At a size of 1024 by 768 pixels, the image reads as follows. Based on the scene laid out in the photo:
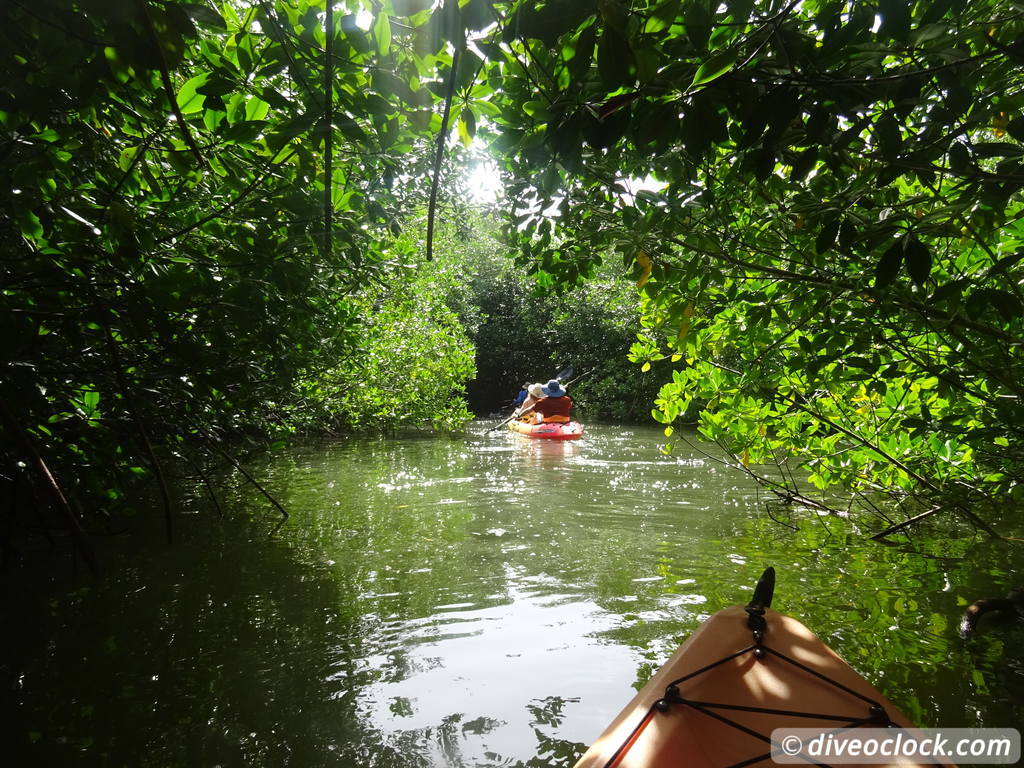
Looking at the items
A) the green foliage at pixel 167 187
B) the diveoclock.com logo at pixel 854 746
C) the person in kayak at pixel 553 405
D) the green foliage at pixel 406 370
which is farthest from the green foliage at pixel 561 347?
the diveoclock.com logo at pixel 854 746

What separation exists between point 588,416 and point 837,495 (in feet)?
→ 42.3

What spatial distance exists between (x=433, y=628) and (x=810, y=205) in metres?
2.72

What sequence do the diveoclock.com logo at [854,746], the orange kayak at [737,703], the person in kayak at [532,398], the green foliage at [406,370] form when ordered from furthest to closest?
the person in kayak at [532,398], the green foliage at [406,370], the orange kayak at [737,703], the diveoclock.com logo at [854,746]

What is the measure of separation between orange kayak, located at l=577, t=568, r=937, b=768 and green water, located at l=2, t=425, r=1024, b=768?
46cm

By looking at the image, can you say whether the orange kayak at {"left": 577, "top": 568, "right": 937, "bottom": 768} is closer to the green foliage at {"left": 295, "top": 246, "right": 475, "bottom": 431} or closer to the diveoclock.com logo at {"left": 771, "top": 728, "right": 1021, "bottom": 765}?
the diveoclock.com logo at {"left": 771, "top": 728, "right": 1021, "bottom": 765}

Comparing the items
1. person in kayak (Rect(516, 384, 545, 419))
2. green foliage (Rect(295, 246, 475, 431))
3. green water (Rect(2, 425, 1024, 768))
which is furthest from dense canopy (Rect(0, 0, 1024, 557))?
person in kayak (Rect(516, 384, 545, 419))

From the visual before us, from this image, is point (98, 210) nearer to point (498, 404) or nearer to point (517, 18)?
point (517, 18)

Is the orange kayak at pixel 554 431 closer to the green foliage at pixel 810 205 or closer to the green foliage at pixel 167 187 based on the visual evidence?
the green foliage at pixel 810 205

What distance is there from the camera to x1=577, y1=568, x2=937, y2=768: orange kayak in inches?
74.2

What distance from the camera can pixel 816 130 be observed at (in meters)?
1.48

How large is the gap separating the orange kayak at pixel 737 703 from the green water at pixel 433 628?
1.51 ft

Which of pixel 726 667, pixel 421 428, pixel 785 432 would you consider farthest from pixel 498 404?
pixel 726 667

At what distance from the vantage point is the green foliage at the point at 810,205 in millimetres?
1394

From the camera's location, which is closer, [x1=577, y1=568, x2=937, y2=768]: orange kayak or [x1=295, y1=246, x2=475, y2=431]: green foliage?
[x1=577, y1=568, x2=937, y2=768]: orange kayak
